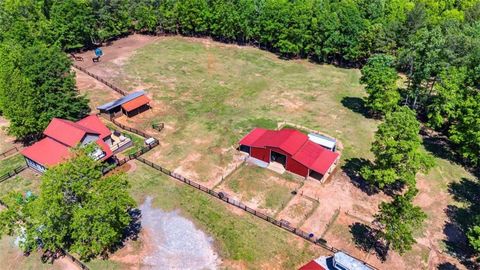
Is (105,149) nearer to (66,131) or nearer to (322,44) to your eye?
(66,131)

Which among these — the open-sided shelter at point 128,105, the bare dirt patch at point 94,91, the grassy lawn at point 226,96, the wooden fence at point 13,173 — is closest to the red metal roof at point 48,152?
the wooden fence at point 13,173

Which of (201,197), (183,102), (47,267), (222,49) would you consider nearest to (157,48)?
(222,49)

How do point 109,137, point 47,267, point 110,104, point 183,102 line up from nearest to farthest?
1. point 47,267
2. point 109,137
3. point 110,104
4. point 183,102

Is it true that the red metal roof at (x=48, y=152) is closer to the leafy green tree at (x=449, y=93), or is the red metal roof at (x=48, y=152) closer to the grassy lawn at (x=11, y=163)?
the grassy lawn at (x=11, y=163)

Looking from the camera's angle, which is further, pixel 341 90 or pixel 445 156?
pixel 341 90

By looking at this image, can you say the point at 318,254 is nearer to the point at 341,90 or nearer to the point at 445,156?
the point at 445,156
